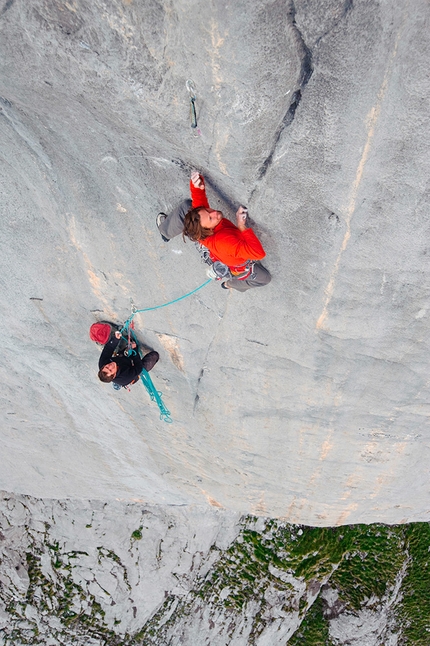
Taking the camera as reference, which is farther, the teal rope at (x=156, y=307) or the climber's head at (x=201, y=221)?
the teal rope at (x=156, y=307)

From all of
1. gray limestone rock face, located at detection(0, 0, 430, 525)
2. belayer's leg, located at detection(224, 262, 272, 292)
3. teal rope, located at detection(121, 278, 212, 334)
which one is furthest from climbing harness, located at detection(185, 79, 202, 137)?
teal rope, located at detection(121, 278, 212, 334)

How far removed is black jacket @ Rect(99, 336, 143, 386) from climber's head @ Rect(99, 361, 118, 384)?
6 cm

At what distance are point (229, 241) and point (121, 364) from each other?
1321mm

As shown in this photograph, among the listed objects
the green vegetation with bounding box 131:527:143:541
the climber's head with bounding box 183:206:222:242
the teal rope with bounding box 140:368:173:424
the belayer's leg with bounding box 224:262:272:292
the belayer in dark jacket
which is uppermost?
the belayer's leg with bounding box 224:262:272:292

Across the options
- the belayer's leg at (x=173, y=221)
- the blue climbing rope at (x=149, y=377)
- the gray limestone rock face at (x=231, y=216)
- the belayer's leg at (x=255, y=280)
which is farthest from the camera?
the blue climbing rope at (x=149, y=377)

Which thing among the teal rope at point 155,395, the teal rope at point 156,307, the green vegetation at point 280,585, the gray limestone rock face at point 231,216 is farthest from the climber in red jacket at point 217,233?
the green vegetation at point 280,585

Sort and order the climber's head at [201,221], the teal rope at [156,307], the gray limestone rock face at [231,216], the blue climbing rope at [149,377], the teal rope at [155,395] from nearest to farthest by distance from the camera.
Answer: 1. the gray limestone rock face at [231,216]
2. the climber's head at [201,221]
3. the teal rope at [156,307]
4. the blue climbing rope at [149,377]
5. the teal rope at [155,395]

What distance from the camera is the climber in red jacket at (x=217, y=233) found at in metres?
2.26

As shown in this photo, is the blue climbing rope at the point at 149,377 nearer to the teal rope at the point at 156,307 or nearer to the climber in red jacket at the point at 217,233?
the teal rope at the point at 156,307

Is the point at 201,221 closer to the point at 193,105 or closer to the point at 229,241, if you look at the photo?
the point at 229,241

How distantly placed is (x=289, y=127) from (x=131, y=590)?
18.0 ft

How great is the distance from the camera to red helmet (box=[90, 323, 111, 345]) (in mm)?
3202

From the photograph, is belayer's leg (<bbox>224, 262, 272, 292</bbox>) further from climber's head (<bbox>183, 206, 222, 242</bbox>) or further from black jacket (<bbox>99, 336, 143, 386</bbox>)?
black jacket (<bbox>99, 336, 143, 386</bbox>)

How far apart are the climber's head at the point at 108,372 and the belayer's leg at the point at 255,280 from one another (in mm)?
1012
